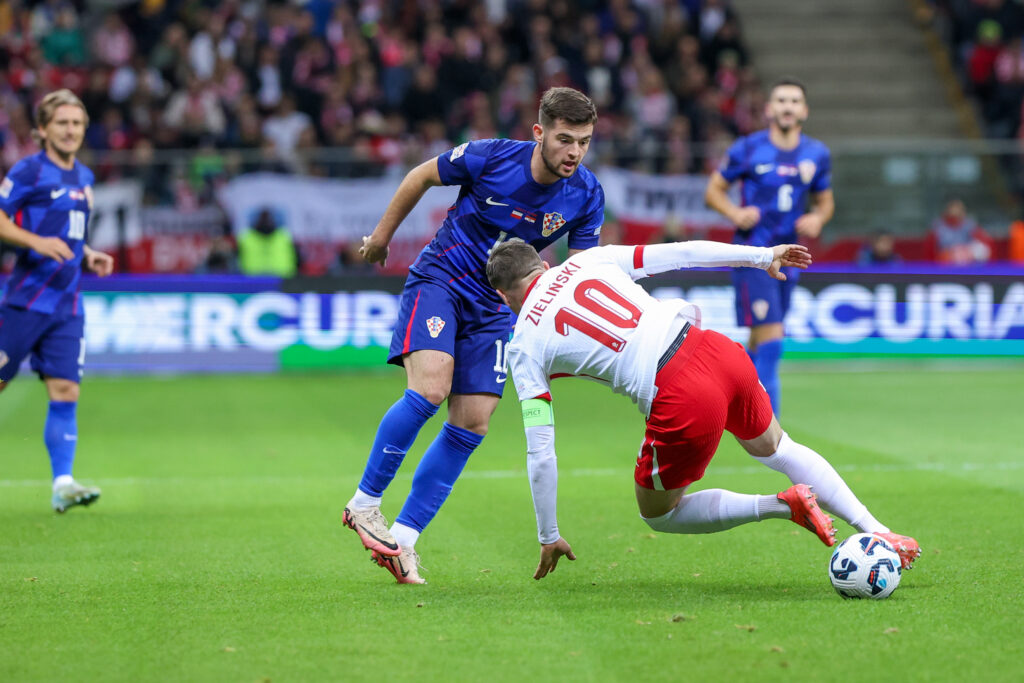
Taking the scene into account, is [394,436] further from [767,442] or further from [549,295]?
[767,442]

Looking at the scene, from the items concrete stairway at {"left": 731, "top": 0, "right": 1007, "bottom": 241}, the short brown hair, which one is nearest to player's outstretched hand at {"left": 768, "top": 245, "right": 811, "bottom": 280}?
the short brown hair

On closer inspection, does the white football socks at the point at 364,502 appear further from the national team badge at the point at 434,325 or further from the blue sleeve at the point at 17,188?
the blue sleeve at the point at 17,188

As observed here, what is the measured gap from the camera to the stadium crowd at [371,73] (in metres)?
18.6

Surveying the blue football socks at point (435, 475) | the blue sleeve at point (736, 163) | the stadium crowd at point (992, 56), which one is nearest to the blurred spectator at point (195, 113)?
the blue sleeve at point (736, 163)

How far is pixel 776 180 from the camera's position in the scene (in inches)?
408

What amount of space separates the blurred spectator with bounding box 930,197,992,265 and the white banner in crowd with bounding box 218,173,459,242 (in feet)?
21.4

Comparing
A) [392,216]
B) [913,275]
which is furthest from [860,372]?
[392,216]

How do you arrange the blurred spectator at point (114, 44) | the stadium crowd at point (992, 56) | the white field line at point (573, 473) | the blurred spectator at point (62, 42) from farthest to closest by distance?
1. the stadium crowd at point (992, 56)
2. the blurred spectator at point (62, 42)
3. the blurred spectator at point (114, 44)
4. the white field line at point (573, 473)

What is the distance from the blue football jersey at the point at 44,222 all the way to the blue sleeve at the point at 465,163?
311 centimetres

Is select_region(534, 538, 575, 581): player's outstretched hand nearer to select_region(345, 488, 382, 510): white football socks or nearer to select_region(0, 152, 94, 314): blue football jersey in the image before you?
select_region(345, 488, 382, 510): white football socks

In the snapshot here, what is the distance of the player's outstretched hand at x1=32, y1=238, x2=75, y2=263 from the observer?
7.83 m

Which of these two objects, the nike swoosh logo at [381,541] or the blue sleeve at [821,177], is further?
the blue sleeve at [821,177]

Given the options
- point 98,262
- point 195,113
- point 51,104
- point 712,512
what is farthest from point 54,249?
point 195,113

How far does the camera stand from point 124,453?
10.5m
